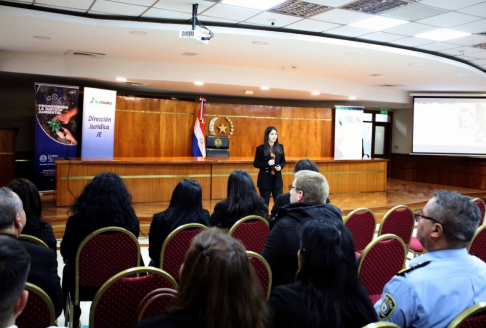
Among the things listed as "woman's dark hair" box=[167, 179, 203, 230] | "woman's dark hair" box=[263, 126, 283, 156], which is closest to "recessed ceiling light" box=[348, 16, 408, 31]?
"woman's dark hair" box=[263, 126, 283, 156]

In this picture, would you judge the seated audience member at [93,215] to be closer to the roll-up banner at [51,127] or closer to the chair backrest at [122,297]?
the chair backrest at [122,297]

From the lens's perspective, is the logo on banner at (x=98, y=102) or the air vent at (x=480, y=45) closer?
the air vent at (x=480, y=45)

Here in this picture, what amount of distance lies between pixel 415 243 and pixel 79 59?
7119 millimetres

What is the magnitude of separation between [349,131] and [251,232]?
936 cm

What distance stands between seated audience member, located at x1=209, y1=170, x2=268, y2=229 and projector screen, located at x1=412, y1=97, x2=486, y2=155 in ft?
32.3

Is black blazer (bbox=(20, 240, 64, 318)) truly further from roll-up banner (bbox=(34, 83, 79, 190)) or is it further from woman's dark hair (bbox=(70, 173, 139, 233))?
roll-up banner (bbox=(34, 83, 79, 190))

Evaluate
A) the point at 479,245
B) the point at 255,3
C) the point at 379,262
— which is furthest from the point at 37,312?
the point at 255,3

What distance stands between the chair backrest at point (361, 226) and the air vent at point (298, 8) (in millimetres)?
2770

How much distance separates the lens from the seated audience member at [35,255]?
2.11 m

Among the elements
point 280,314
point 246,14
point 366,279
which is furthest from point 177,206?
point 246,14

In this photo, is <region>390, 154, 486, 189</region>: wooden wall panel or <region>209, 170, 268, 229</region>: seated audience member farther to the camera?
<region>390, 154, 486, 189</region>: wooden wall panel

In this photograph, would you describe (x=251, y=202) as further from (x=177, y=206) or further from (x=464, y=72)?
(x=464, y=72)

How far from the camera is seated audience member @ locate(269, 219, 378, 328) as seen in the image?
59.4 inches

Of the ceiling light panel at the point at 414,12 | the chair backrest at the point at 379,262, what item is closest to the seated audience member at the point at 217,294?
the chair backrest at the point at 379,262
